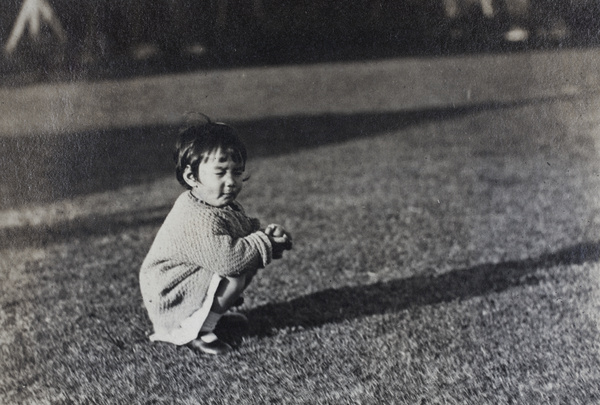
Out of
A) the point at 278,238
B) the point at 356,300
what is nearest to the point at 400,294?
the point at 356,300

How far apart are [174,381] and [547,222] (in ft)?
10.0

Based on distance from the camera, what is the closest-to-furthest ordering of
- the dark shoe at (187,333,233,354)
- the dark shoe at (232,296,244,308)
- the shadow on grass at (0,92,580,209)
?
the dark shoe at (187,333,233,354), the dark shoe at (232,296,244,308), the shadow on grass at (0,92,580,209)

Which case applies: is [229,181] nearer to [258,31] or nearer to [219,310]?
[219,310]

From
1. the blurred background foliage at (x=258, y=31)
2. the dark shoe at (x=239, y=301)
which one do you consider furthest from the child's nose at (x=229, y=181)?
the blurred background foliage at (x=258, y=31)

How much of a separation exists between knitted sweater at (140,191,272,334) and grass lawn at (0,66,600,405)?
0.75ft

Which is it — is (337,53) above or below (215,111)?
above

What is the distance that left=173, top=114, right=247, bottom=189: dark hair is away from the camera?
2.66 meters

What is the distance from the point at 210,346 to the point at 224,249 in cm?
50

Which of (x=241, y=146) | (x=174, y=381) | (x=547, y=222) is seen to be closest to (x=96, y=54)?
(x=241, y=146)

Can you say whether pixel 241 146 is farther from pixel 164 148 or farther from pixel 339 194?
Answer: pixel 164 148

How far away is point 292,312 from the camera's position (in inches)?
127

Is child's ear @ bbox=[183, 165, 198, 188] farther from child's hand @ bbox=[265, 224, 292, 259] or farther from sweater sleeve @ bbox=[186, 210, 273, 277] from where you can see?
child's hand @ bbox=[265, 224, 292, 259]

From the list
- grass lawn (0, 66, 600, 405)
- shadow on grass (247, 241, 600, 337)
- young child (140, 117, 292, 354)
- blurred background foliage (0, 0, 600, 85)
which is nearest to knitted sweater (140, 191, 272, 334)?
young child (140, 117, 292, 354)

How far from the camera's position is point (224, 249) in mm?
2596
